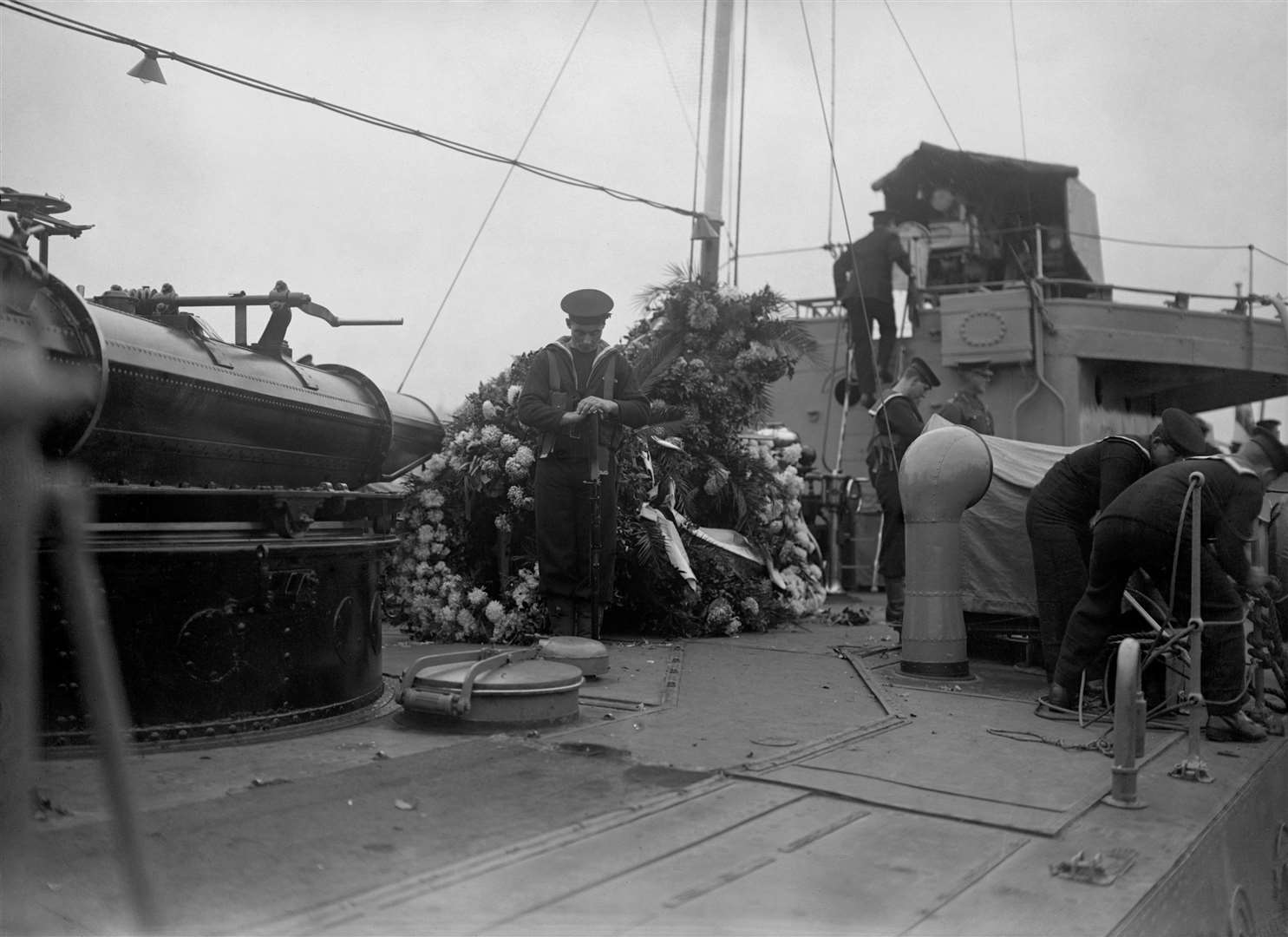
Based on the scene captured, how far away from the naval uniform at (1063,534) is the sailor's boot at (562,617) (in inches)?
98.8

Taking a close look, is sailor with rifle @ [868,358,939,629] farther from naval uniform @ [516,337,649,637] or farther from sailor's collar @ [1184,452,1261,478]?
sailor's collar @ [1184,452,1261,478]

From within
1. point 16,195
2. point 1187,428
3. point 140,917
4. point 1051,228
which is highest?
point 1051,228

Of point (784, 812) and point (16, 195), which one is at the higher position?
point (16, 195)

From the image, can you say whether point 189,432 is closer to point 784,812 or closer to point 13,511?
point 784,812

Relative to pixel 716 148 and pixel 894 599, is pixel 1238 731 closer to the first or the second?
pixel 894 599

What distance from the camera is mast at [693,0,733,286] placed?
10203 mm

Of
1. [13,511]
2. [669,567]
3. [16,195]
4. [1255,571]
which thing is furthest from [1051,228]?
[13,511]

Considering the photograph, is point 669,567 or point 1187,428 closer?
point 1187,428

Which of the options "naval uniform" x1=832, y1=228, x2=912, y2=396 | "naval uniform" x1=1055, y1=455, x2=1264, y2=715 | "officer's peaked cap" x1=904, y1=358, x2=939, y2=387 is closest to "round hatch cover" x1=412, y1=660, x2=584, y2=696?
"naval uniform" x1=1055, y1=455, x2=1264, y2=715

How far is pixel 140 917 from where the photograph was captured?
1.48 meters

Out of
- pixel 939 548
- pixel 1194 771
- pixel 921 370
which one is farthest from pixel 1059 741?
pixel 921 370

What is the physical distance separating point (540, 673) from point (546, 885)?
6.34 feet

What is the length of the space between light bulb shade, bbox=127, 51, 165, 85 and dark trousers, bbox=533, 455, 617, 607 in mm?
2688

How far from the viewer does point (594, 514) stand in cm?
610
